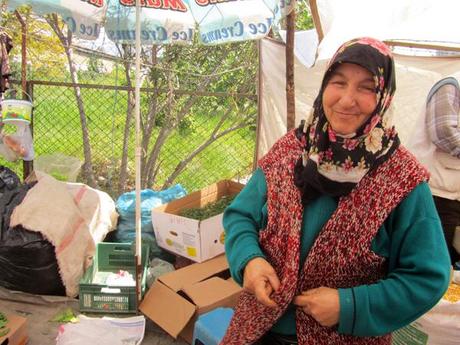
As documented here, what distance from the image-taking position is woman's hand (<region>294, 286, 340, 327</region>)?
3.51ft

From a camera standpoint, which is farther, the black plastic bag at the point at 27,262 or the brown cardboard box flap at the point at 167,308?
the black plastic bag at the point at 27,262

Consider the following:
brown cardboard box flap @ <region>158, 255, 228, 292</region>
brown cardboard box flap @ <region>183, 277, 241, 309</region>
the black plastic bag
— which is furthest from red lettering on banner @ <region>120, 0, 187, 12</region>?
brown cardboard box flap @ <region>183, 277, 241, 309</region>

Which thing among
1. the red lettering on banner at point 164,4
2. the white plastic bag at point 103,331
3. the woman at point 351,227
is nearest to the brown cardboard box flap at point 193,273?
the white plastic bag at point 103,331

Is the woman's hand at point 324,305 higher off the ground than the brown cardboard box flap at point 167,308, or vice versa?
the woman's hand at point 324,305

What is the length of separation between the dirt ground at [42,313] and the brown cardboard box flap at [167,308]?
154mm

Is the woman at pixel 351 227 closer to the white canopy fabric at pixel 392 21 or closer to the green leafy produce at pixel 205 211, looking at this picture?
the white canopy fabric at pixel 392 21

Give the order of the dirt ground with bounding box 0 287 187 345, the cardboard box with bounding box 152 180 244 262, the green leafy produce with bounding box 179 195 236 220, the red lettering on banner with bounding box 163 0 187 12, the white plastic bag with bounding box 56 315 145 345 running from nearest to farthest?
the white plastic bag with bounding box 56 315 145 345
the dirt ground with bounding box 0 287 187 345
the cardboard box with bounding box 152 180 244 262
the red lettering on banner with bounding box 163 0 187 12
the green leafy produce with bounding box 179 195 236 220

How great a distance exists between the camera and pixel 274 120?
4.25 metres

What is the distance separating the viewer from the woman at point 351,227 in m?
1.06

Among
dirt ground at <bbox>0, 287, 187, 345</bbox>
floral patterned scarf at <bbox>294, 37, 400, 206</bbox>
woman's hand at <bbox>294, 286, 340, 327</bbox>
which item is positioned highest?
floral patterned scarf at <bbox>294, 37, 400, 206</bbox>

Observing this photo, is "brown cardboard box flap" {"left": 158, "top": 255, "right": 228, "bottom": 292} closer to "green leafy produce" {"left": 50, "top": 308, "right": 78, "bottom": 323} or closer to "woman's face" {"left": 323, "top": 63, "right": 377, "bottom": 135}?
"green leafy produce" {"left": 50, "top": 308, "right": 78, "bottom": 323}

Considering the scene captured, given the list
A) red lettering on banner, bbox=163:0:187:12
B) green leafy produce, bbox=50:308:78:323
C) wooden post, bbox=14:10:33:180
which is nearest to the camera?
green leafy produce, bbox=50:308:78:323

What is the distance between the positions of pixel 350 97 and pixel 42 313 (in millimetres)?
2885

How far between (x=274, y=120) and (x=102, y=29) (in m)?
1.90
